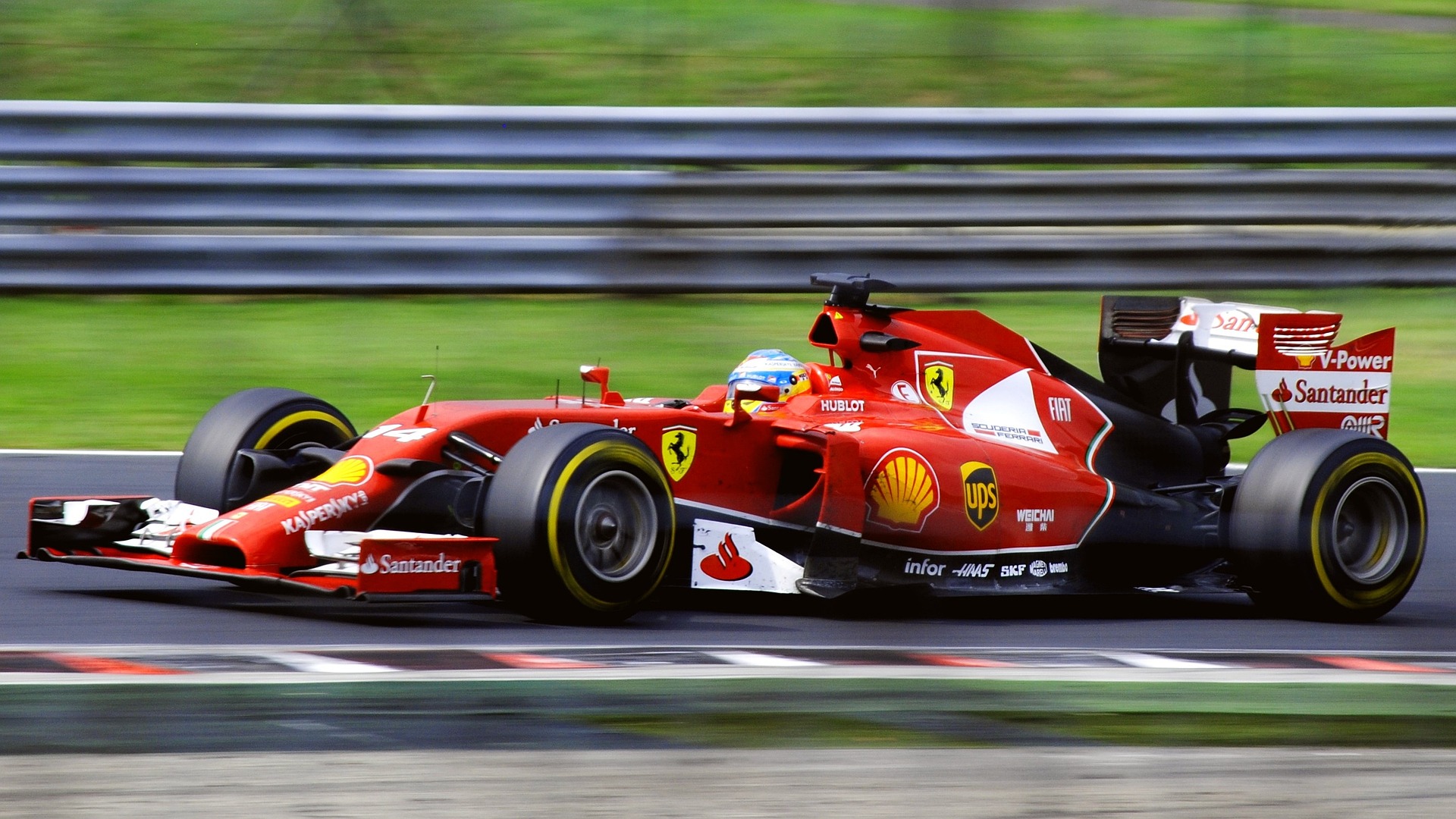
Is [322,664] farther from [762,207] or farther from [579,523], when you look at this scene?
[762,207]

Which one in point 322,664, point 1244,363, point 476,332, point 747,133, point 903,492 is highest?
point 747,133

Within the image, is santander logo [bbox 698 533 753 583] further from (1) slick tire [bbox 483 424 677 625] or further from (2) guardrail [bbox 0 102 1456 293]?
(2) guardrail [bbox 0 102 1456 293]

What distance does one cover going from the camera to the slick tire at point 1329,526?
568 centimetres

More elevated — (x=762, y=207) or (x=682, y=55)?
(x=682, y=55)

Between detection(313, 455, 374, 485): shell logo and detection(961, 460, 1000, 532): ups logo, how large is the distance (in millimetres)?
1866

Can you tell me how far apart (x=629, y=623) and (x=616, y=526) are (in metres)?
0.30

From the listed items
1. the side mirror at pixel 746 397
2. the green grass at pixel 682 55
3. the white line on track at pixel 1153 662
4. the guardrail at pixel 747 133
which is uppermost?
the green grass at pixel 682 55

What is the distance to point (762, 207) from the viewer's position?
6.86 feet

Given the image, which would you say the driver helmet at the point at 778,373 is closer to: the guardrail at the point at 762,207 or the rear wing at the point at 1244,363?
the rear wing at the point at 1244,363

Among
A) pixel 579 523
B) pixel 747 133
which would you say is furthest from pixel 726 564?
pixel 747 133

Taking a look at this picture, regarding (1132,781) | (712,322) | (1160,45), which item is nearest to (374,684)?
(1132,781)

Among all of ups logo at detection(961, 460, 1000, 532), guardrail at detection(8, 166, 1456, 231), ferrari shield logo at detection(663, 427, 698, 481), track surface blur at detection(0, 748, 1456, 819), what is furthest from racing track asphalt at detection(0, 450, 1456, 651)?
guardrail at detection(8, 166, 1456, 231)

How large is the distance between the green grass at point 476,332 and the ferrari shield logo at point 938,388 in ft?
10.0

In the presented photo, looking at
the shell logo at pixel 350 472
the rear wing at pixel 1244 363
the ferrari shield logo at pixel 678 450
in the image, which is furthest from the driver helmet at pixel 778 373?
the shell logo at pixel 350 472
